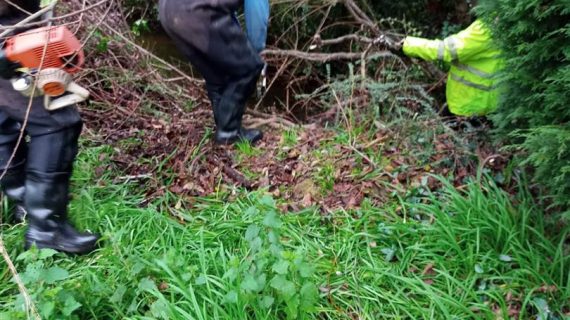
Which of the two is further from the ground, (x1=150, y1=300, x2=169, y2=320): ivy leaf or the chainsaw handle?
the chainsaw handle

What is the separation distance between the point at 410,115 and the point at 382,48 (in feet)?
3.37

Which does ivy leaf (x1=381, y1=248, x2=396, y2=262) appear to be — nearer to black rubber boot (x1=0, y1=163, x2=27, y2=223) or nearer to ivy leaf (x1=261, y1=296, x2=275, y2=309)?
ivy leaf (x1=261, y1=296, x2=275, y2=309)

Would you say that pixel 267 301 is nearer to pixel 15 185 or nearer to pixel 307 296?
pixel 307 296

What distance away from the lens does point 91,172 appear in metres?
3.40

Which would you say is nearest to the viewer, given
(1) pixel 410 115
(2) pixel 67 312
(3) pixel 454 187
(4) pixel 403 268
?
(2) pixel 67 312

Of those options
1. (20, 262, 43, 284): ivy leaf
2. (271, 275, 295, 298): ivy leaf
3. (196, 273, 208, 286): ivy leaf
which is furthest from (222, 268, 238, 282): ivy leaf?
(20, 262, 43, 284): ivy leaf

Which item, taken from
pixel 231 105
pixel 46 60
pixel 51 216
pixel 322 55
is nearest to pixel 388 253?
pixel 231 105

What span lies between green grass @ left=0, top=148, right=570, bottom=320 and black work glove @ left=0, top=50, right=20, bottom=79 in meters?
0.84

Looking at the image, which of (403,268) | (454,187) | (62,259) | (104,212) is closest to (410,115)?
(454,187)

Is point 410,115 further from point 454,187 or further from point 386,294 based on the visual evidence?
point 386,294

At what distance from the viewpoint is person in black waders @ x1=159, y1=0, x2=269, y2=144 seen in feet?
10.6

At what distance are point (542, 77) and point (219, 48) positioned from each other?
1855 mm

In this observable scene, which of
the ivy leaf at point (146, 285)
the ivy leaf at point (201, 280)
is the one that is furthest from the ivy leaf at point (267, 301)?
the ivy leaf at point (146, 285)

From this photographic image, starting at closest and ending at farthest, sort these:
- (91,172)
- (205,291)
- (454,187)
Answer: (205,291) < (454,187) < (91,172)
